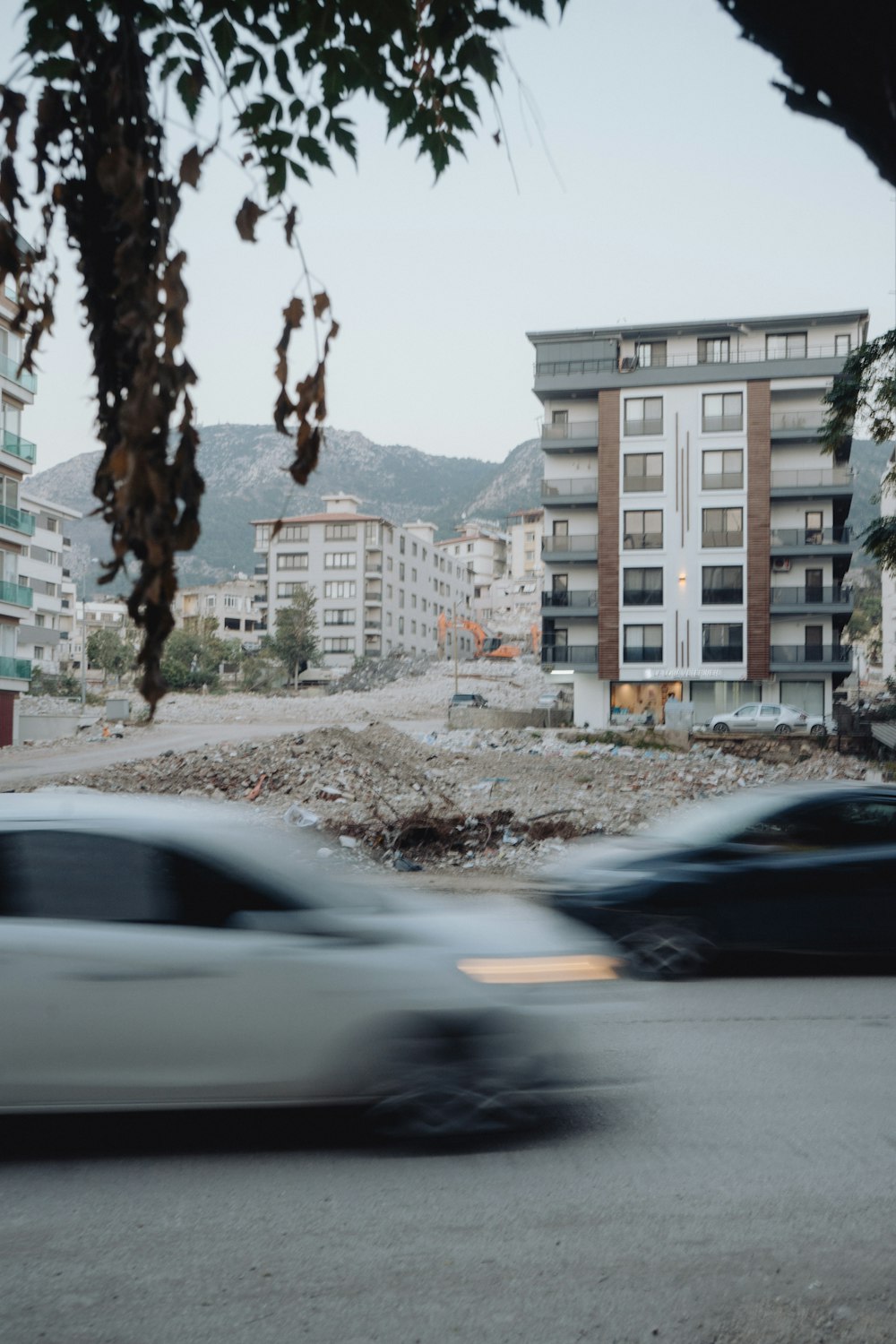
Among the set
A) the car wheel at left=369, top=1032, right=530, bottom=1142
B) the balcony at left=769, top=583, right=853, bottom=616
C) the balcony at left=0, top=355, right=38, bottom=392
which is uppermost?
the balcony at left=0, top=355, right=38, bottom=392

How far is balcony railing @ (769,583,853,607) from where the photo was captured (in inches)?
2244

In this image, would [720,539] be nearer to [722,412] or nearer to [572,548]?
[722,412]

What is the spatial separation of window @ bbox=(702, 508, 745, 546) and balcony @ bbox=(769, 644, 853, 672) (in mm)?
5685

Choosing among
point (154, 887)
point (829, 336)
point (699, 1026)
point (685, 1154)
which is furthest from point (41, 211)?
point (829, 336)

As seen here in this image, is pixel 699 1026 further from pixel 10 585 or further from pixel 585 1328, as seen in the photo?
pixel 10 585

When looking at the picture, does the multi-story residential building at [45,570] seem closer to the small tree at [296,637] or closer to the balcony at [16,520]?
the small tree at [296,637]

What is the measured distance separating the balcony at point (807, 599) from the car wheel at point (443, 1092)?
54.4m

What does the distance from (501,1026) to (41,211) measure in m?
3.88

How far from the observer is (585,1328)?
372 centimetres

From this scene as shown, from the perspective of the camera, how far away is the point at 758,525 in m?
57.7

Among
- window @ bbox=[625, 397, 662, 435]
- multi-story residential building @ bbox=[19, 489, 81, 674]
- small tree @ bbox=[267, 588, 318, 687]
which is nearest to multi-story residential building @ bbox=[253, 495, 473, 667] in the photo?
small tree @ bbox=[267, 588, 318, 687]

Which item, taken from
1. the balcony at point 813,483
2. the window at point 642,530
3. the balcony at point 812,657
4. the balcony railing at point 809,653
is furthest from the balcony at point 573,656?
the balcony at point 813,483

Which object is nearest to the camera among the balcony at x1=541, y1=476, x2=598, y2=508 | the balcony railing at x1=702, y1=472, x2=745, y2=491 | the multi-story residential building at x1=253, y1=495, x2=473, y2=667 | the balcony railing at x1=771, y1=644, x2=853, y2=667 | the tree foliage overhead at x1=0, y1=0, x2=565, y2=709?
the tree foliage overhead at x1=0, y1=0, x2=565, y2=709

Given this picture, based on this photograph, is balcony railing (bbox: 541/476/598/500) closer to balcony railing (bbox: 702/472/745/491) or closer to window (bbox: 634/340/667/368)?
balcony railing (bbox: 702/472/745/491)
